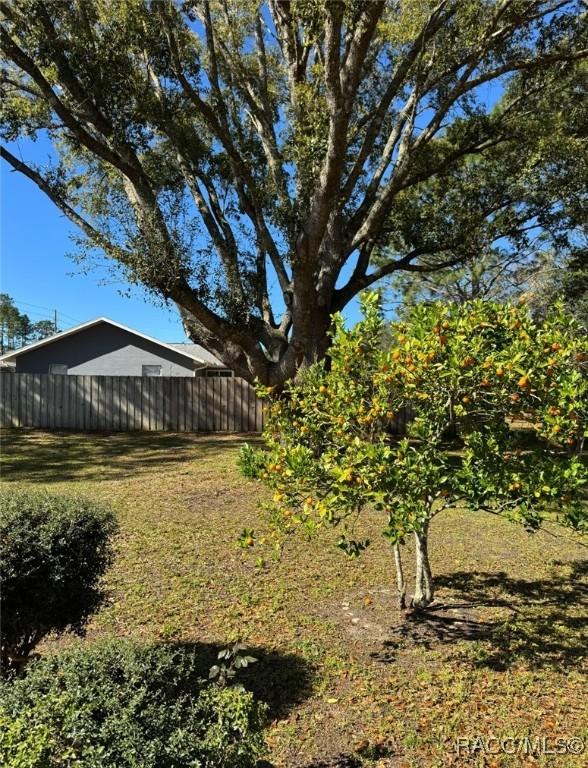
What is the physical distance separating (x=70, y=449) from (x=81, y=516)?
9912 mm

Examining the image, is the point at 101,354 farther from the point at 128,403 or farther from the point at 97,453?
the point at 97,453

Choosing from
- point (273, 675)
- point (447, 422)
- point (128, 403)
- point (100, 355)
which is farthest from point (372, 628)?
point (100, 355)

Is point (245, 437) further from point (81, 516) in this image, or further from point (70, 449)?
point (81, 516)

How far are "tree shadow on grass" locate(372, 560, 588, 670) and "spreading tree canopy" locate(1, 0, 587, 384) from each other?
6.02 m

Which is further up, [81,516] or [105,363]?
[105,363]

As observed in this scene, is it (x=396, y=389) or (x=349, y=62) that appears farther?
(x=349, y=62)

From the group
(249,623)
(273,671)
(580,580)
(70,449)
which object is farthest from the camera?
(70,449)

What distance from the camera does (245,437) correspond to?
14422 mm

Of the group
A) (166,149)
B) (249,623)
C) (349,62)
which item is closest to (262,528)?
(249,623)

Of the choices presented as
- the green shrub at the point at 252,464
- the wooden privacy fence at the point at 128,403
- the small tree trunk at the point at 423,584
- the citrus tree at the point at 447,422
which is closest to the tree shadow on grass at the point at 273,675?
the citrus tree at the point at 447,422

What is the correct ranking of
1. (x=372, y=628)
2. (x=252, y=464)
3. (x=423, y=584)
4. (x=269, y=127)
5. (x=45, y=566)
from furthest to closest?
(x=269, y=127)
(x=423, y=584)
(x=372, y=628)
(x=252, y=464)
(x=45, y=566)

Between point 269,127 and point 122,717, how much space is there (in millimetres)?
11087

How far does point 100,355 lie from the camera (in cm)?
2097

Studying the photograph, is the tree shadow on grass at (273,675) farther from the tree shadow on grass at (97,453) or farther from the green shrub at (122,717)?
the tree shadow on grass at (97,453)
